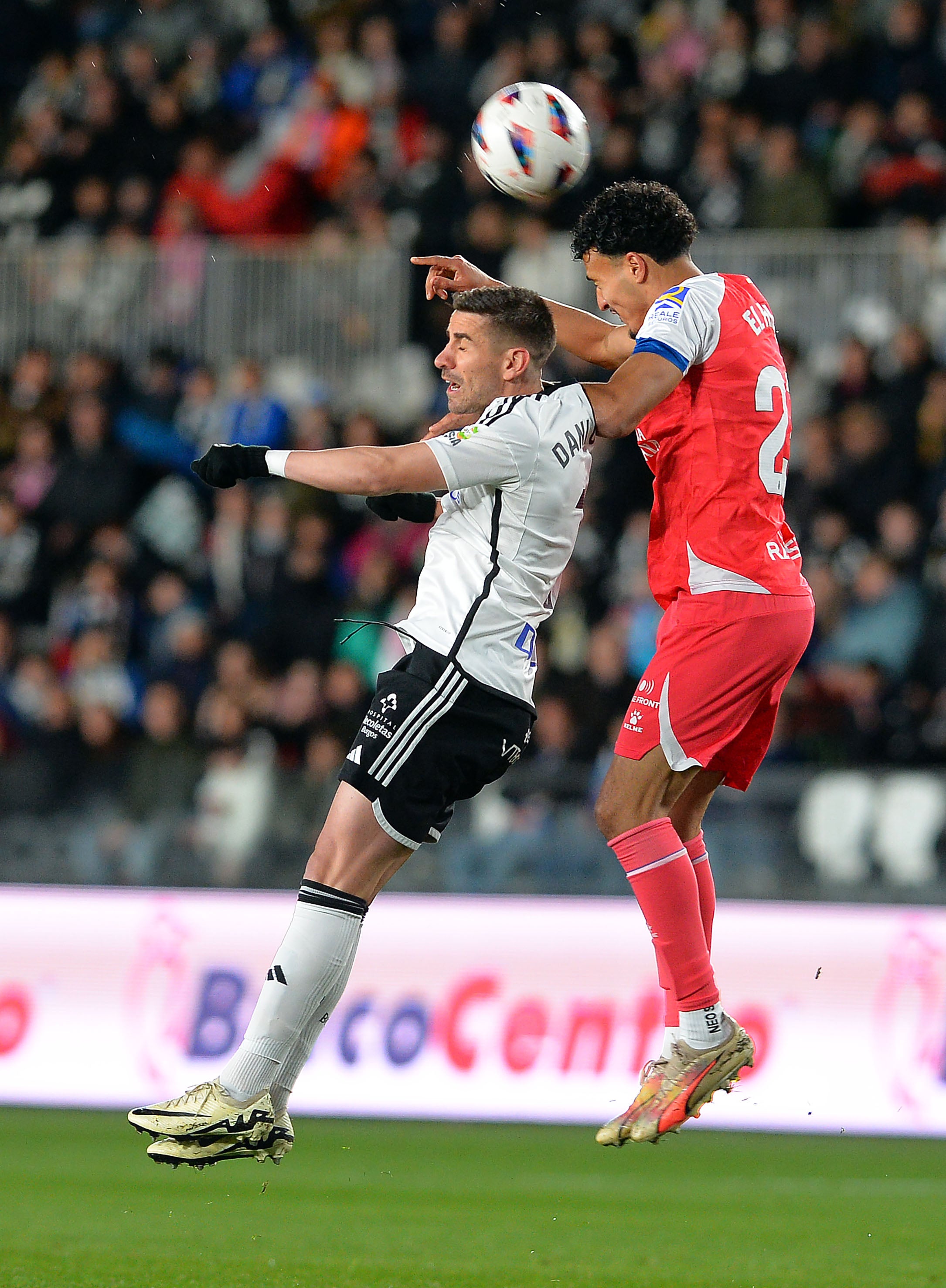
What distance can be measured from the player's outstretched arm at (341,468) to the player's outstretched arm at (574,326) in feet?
3.35

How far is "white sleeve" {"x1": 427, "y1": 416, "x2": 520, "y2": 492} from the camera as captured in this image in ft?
17.0

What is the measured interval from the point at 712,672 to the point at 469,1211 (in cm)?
312

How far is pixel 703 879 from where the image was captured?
5.89 m

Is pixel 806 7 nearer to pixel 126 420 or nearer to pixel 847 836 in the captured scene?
pixel 126 420

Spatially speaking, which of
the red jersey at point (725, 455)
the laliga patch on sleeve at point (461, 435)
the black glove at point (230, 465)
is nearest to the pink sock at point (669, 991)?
the red jersey at point (725, 455)

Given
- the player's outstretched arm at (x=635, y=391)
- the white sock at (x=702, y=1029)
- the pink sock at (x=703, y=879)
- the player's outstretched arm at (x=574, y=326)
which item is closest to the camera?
the player's outstretched arm at (x=635, y=391)

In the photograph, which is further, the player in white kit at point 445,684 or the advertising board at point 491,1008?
the advertising board at point 491,1008

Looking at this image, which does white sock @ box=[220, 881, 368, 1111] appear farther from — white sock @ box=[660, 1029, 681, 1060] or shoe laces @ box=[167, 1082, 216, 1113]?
white sock @ box=[660, 1029, 681, 1060]

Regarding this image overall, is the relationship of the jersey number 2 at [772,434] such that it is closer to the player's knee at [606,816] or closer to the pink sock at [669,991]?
the player's knee at [606,816]

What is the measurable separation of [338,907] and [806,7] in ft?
32.2

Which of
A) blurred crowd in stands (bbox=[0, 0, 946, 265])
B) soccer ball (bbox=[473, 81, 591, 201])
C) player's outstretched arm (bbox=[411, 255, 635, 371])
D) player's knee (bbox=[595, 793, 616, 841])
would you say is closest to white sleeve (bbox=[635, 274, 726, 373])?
player's outstretched arm (bbox=[411, 255, 635, 371])

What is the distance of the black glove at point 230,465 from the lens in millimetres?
5094

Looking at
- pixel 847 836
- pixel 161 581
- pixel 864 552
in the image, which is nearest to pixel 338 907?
pixel 847 836

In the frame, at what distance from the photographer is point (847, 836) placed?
9391mm
